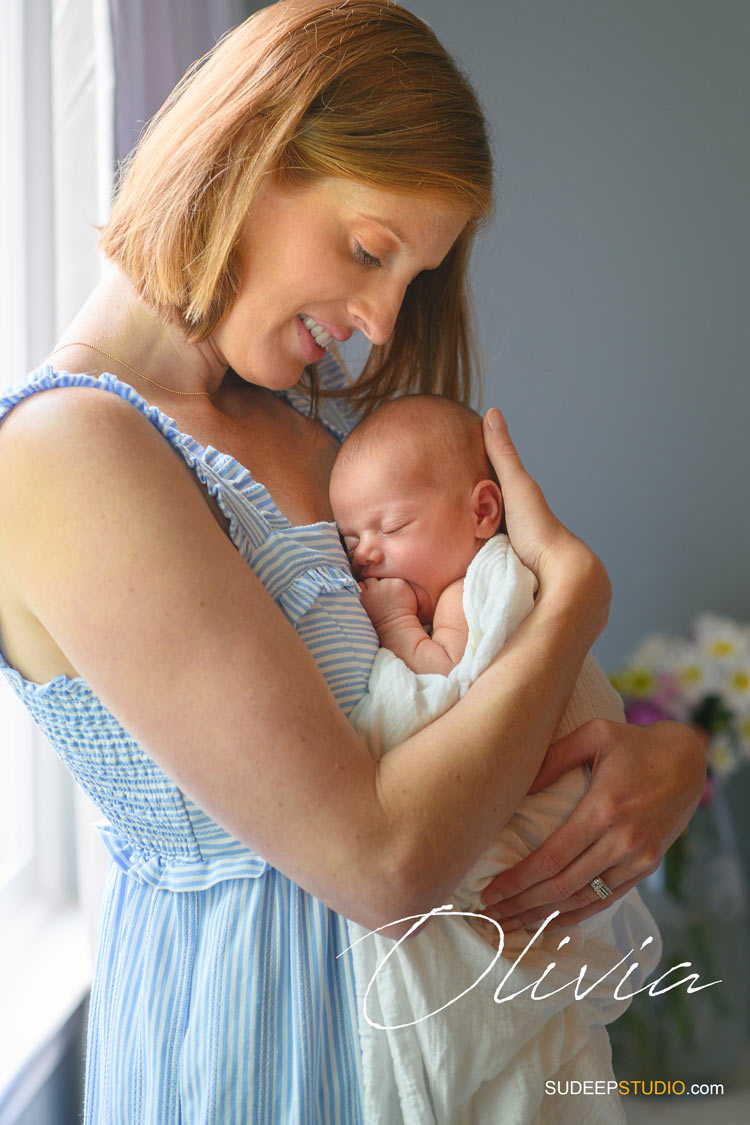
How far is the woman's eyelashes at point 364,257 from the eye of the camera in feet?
3.47

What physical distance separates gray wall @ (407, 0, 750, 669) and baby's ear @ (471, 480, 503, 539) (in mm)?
857

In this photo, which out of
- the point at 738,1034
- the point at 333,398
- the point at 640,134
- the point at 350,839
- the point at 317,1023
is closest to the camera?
Result: the point at 350,839

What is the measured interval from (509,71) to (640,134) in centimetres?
30

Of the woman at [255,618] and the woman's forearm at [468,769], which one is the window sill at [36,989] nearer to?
the woman at [255,618]

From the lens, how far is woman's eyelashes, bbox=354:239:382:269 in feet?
3.47

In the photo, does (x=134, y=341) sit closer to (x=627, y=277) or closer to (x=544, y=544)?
(x=544, y=544)

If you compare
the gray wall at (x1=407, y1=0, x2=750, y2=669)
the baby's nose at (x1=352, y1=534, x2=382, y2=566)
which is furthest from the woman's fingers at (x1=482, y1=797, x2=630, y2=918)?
the gray wall at (x1=407, y1=0, x2=750, y2=669)

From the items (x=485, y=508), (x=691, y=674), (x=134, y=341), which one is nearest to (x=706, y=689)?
(x=691, y=674)

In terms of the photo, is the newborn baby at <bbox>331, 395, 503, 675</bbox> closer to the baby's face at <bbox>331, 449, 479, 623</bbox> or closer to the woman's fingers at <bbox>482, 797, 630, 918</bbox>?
the baby's face at <bbox>331, 449, 479, 623</bbox>

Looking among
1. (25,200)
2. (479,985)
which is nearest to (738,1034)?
(479,985)

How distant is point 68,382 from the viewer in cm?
84

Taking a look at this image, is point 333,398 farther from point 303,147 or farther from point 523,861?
point 523,861

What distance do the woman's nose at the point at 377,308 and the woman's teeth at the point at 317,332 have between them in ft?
0.13

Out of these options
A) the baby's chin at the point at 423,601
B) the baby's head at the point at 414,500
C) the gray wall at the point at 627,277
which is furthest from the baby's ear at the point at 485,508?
the gray wall at the point at 627,277
